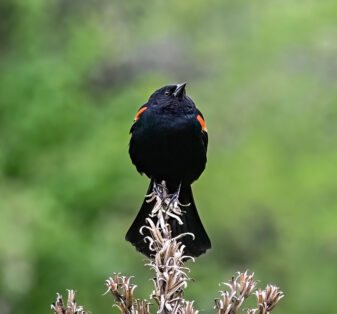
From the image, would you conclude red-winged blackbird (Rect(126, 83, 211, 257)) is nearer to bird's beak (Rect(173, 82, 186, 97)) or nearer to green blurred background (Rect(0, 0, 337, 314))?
bird's beak (Rect(173, 82, 186, 97))

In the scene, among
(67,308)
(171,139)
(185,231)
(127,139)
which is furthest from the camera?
(127,139)

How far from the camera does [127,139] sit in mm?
9344

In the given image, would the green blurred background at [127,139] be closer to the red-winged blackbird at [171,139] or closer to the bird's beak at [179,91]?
the red-winged blackbird at [171,139]

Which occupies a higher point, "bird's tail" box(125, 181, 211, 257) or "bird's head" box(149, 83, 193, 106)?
"bird's head" box(149, 83, 193, 106)

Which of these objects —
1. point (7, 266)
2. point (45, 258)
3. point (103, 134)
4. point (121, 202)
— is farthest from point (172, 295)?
point (121, 202)

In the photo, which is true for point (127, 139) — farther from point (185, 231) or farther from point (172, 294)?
point (172, 294)

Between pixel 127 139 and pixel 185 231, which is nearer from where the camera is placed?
pixel 185 231

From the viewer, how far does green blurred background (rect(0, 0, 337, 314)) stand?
28.9 ft

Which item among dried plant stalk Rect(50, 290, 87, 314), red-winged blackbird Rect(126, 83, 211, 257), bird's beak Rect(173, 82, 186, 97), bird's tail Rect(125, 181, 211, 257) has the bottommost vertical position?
dried plant stalk Rect(50, 290, 87, 314)

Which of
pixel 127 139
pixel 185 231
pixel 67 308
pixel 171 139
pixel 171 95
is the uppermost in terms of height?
pixel 127 139

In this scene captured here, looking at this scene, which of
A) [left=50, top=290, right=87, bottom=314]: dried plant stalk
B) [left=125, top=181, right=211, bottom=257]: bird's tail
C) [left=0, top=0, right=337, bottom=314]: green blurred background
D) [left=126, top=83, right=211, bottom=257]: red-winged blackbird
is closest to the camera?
[left=50, top=290, right=87, bottom=314]: dried plant stalk

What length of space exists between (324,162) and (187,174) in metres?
7.25

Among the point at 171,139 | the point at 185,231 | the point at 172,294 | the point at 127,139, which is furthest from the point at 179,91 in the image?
the point at 127,139

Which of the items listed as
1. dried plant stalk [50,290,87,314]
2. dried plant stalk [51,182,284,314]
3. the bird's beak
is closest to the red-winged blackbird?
the bird's beak
